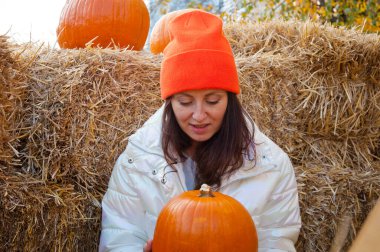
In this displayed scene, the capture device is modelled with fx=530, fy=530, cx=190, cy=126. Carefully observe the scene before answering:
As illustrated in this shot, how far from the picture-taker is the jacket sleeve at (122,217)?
6.52ft

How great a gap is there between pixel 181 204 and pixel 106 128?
0.95m

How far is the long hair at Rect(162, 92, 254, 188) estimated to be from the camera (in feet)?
6.86

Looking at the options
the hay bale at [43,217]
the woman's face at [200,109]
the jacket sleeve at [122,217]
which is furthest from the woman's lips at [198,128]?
the hay bale at [43,217]

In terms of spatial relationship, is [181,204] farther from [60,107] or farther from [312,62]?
[312,62]

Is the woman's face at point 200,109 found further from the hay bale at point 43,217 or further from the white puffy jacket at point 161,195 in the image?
the hay bale at point 43,217

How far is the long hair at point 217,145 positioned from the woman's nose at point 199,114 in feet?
0.61

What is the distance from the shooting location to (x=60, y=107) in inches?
96.0

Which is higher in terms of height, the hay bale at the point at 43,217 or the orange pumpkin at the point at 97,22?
the orange pumpkin at the point at 97,22

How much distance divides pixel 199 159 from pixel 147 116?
60 cm

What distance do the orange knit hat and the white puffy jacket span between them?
0.92ft

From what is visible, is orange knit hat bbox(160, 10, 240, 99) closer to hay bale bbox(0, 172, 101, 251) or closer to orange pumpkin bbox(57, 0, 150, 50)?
hay bale bbox(0, 172, 101, 251)

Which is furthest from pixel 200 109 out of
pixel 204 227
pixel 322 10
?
pixel 322 10

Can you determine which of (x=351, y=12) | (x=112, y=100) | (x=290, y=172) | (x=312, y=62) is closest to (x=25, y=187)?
(x=112, y=100)

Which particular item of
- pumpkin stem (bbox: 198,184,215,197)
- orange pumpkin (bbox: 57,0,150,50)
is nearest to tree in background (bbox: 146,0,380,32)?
orange pumpkin (bbox: 57,0,150,50)
